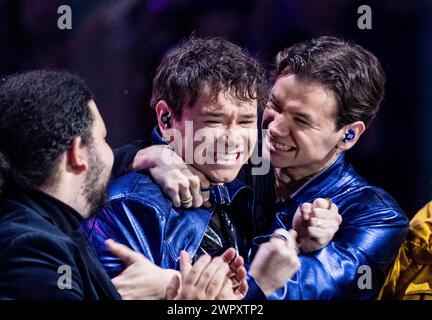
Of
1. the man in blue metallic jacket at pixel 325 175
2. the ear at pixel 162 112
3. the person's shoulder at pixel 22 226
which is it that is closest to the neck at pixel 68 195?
the person's shoulder at pixel 22 226

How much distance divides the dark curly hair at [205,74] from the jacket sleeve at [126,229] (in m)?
0.33

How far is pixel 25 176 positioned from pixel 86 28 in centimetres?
60

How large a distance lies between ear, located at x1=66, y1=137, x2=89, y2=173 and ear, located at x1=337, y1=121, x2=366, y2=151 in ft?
2.86

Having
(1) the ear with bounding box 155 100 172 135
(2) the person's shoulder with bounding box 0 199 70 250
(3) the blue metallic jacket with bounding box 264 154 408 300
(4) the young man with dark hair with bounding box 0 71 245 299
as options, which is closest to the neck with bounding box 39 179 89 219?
(4) the young man with dark hair with bounding box 0 71 245 299

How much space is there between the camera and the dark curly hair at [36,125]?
6.54 ft

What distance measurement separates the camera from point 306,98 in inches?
92.5

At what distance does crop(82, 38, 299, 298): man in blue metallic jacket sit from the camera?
2199 mm

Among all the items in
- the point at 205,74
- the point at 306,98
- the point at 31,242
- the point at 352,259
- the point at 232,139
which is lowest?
the point at 352,259

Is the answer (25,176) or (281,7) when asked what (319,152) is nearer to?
(281,7)

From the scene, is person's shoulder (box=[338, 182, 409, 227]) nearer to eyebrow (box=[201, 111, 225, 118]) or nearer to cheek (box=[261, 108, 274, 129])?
cheek (box=[261, 108, 274, 129])

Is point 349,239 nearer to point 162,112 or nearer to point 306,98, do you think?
point 306,98

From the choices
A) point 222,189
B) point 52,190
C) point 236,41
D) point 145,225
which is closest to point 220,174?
point 222,189

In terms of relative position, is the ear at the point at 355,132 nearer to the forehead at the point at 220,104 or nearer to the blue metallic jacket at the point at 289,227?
the blue metallic jacket at the point at 289,227

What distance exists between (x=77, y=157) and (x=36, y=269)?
0.37 meters
